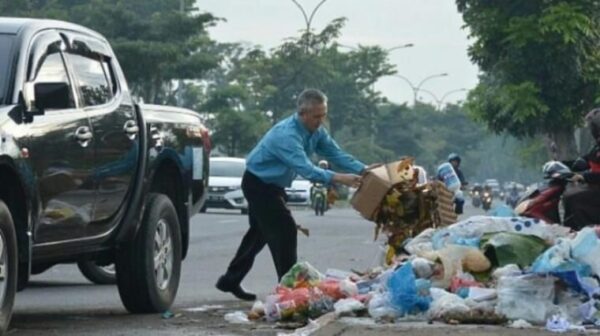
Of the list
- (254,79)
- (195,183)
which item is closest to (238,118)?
(254,79)

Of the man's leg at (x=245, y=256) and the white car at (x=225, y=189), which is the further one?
the white car at (x=225, y=189)

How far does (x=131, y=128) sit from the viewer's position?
1134 centimetres

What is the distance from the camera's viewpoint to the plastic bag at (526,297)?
988 cm

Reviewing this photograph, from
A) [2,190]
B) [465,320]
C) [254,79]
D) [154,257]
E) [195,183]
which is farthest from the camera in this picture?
[254,79]

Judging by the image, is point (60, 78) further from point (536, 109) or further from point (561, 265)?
point (536, 109)

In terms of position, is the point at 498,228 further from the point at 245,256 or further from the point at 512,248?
the point at 245,256

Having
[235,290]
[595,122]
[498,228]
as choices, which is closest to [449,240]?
[498,228]

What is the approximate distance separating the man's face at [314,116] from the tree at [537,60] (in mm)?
36829

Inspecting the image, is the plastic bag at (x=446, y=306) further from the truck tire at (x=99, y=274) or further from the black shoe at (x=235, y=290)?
the truck tire at (x=99, y=274)

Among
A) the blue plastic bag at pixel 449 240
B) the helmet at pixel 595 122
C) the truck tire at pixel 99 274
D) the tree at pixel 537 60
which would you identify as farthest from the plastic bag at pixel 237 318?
the tree at pixel 537 60

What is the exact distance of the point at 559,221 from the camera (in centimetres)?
1219

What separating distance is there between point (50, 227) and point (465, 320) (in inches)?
94.7

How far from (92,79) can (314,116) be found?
161 cm

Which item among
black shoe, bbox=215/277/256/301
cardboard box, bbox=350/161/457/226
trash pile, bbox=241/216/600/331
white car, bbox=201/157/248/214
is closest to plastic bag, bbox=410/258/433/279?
trash pile, bbox=241/216/600/331
